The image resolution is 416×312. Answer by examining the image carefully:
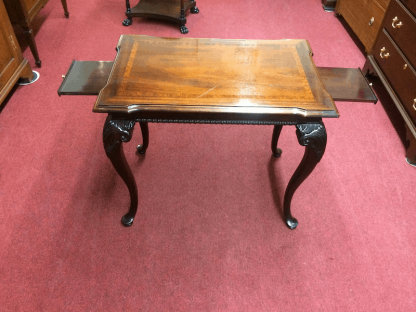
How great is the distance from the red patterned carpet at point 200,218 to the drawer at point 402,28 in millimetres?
415

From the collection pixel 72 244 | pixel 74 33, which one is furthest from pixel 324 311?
pixel 74 33

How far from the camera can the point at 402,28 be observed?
2.11 meters

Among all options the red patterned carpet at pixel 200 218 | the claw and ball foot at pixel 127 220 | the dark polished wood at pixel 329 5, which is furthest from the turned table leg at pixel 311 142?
the dark polished wood at pixel 329 5

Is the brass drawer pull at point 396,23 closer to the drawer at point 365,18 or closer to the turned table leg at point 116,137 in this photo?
the drawer at point 365,18

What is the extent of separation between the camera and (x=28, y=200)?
1670 millimetres

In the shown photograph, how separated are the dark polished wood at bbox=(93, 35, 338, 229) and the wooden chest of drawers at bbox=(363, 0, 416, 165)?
0.92 metres

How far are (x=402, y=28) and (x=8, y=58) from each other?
2.54 metres

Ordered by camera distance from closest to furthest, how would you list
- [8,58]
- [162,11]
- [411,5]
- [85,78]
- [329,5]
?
[85,78] < [411,5] < [8,58] < [162,11] < [329,5]

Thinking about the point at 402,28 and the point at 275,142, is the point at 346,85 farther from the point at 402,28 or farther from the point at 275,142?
the point at 402,28

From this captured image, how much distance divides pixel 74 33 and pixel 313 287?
2.77m

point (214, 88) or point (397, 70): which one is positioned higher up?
point (214, 88)

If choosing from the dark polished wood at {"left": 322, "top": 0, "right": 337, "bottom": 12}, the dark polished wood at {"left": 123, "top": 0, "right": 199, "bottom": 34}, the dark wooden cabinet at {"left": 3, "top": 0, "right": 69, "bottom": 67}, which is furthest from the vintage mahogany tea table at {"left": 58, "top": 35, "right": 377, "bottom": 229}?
the dark polished wood at {"left": 322, "top": 0, "right": 337, "bottom": 12}

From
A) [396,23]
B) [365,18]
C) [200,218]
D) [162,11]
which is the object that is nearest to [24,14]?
[162,11]

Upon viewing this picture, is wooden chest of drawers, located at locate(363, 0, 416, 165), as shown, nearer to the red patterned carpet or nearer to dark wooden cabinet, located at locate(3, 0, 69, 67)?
the red patterned carpet
